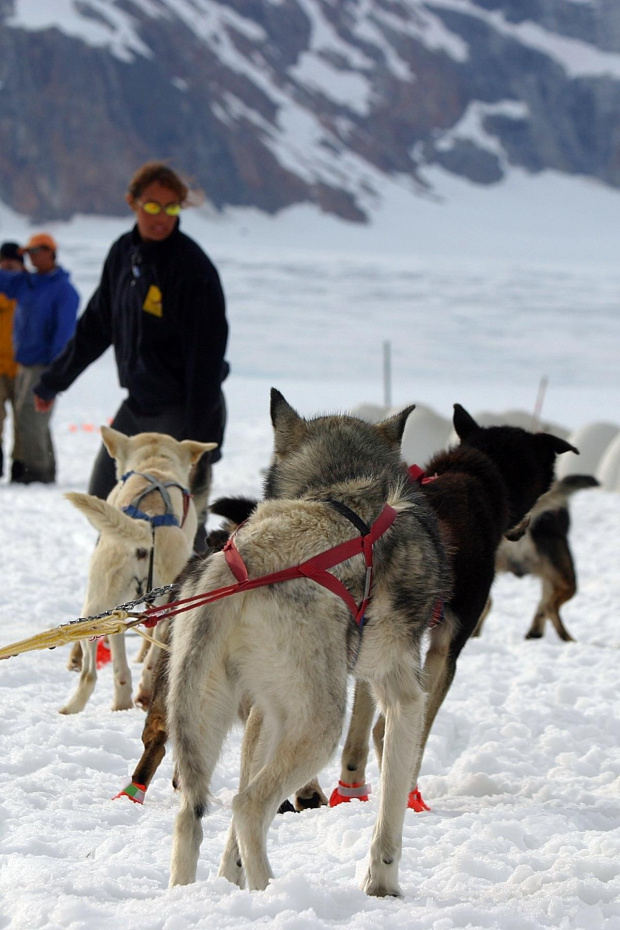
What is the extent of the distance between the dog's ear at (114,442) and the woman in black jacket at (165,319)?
0.25m

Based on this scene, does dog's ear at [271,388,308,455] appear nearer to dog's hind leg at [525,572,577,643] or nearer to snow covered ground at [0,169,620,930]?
snow covered ground at [0,169,620,930]

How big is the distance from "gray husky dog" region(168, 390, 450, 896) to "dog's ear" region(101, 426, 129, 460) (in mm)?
1652

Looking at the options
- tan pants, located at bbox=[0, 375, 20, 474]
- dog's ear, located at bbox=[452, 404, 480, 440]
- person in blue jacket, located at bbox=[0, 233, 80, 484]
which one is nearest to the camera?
dog's ear, located at bbox=[452, 404, 480, 440]

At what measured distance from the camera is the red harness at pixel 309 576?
2086 millimetres

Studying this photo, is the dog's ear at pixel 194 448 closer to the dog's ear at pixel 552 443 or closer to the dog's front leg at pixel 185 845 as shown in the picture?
the dog's ear at pixel 552 443

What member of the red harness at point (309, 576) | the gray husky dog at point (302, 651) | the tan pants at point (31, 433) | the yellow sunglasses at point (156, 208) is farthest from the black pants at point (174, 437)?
the tan pants at point (31, 433)

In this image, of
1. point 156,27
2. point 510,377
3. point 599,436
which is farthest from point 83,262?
point 156,27

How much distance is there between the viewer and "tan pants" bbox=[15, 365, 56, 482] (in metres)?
8.97

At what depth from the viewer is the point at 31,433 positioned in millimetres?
9172

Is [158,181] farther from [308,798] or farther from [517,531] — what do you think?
[308,798]

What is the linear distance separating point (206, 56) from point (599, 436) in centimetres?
8108

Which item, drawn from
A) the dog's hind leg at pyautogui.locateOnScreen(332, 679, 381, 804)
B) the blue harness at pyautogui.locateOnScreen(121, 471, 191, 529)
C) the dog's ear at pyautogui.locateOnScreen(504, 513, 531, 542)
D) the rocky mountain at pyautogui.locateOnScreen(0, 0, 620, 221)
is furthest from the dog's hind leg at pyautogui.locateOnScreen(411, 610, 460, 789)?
the rocky mountain at pyautogui.locateOnScreen(0, 0, 620, 221)

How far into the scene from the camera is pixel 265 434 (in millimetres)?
13375

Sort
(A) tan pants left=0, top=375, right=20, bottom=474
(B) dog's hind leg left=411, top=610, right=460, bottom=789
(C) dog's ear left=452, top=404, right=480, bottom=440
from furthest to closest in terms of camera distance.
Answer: (A) tan pants left=0, top=375, right=20, bottom=474 < (C) dog's ear left=452, top=404, right=480, bottom=440 < (B) dog's hind leg left=411, top=610, right=460, bottom=789
